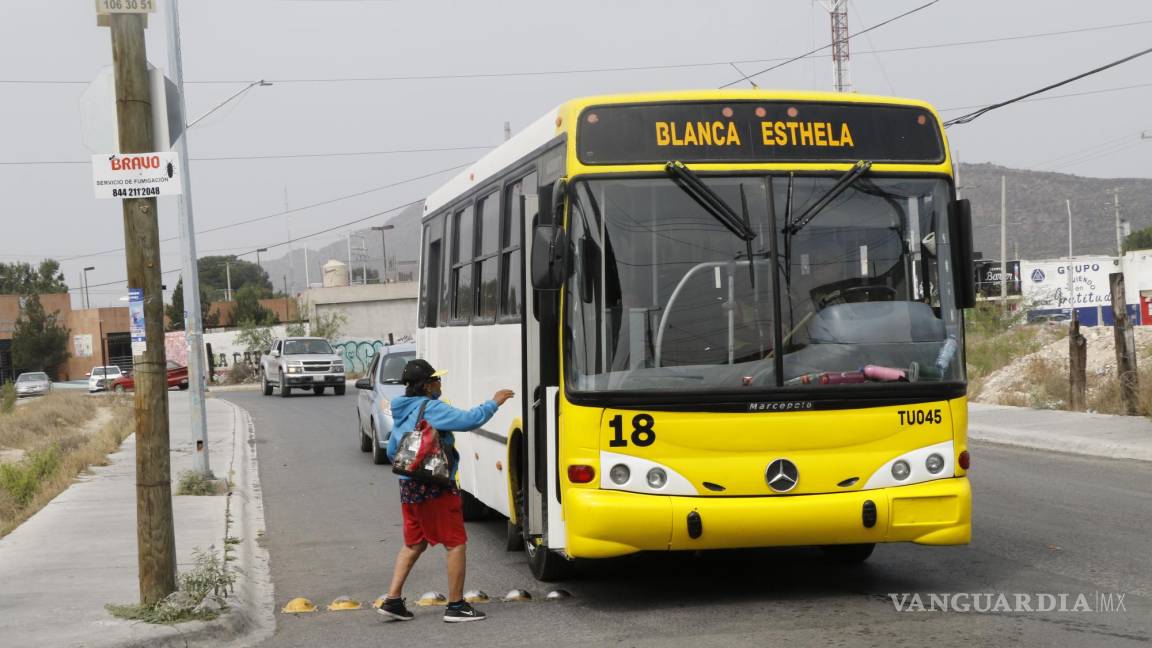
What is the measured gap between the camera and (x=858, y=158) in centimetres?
846

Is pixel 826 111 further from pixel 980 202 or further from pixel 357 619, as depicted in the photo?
pixel 980 202

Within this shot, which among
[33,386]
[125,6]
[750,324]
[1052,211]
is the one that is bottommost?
[33,386]

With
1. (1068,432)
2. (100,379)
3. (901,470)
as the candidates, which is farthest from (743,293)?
(100,379)

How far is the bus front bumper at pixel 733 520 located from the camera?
7.88 meters

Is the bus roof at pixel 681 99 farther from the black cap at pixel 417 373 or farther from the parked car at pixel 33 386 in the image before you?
the parked car at pixel 33 386

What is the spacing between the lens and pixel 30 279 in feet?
413

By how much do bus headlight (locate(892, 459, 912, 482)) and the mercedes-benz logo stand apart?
25.1 inches

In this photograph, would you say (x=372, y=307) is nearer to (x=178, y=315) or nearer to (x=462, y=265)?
(x=178, y=315)

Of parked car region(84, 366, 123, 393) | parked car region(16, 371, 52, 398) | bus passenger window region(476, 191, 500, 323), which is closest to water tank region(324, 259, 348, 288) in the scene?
parked car region(84, 366, 123, 393)

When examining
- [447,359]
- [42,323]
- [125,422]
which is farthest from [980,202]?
[447,359]

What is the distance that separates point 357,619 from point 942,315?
13.8 feet

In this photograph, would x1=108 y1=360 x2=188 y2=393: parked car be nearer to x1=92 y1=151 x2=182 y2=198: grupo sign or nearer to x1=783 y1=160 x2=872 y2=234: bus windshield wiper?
x1=92 y1=151 x2=182 y2=198: grupo sign

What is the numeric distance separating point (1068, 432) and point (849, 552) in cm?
1022

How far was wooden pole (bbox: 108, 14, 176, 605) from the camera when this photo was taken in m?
8.38
